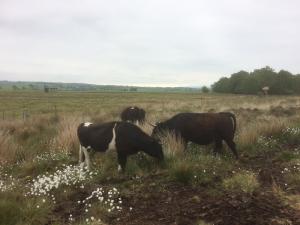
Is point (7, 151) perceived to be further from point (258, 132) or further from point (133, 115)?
point (258, 132)

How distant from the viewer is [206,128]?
36.9 feet

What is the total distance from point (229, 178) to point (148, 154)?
7.74 feet

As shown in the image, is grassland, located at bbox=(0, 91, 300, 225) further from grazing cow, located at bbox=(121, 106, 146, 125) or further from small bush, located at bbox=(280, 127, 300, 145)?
grazing cow, located at bbox=(121, 106, 146, 125)

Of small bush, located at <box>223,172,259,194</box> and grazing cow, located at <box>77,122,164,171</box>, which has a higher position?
grazing cow, located at <box>77,122,164,171</box>

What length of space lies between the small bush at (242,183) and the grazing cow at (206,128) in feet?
9.80

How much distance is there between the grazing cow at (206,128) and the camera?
11.2 metres

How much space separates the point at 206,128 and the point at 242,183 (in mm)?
3664

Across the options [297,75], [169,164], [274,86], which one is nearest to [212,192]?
[169,164]

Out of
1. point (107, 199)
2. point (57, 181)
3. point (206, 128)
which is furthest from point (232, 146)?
point (57, 181)

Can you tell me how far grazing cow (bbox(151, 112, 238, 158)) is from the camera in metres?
11.2

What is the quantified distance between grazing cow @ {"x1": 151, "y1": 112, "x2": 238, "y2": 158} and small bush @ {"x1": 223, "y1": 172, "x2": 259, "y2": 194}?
2986 mm

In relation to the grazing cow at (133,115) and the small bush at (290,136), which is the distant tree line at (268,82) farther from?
the small bush at (290,136)

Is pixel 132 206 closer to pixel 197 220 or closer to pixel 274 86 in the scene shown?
pixel 197 220

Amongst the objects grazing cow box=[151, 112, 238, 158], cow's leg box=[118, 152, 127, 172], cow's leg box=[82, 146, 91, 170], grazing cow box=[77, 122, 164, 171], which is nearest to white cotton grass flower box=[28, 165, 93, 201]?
cow's leg box=[82, 146, 91, 170]
